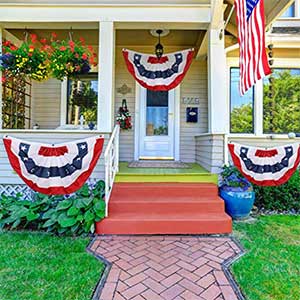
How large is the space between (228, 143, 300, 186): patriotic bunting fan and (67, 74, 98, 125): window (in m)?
3.41

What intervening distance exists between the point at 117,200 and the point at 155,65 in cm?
243

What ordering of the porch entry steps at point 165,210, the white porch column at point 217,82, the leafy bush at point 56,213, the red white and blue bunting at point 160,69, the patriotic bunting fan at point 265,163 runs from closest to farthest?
the leafy bush at point 56,213, the porch entry steps at point 165,210, the patriotic bunting fan at point 265,163, the white porch column at point 217,82, the red white and blue bunting at point 160,69

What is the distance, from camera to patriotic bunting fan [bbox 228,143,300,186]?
3.74 metres

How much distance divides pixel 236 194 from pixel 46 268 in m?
2.77

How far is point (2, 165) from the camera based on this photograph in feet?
14.7

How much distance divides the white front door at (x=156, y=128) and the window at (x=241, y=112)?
4.41ft

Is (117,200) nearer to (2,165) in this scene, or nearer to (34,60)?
(2,165)

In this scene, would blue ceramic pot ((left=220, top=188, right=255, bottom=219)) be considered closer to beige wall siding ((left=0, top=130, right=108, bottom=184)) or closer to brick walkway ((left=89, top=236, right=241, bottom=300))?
brick walkway ((left=89, top=236, right=241, bottom=300))

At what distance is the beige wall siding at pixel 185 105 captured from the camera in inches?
238

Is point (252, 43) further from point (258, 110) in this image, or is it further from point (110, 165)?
point (258, 110)

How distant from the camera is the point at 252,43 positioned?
2.95m

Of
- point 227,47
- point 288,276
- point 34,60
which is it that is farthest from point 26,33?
point 288,276

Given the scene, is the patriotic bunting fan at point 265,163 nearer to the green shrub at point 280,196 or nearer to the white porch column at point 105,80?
the green shrub at point 280,196

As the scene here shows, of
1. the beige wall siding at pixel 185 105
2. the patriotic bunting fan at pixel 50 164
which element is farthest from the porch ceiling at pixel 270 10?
the patriotic bunting fan at pixel 50 164
